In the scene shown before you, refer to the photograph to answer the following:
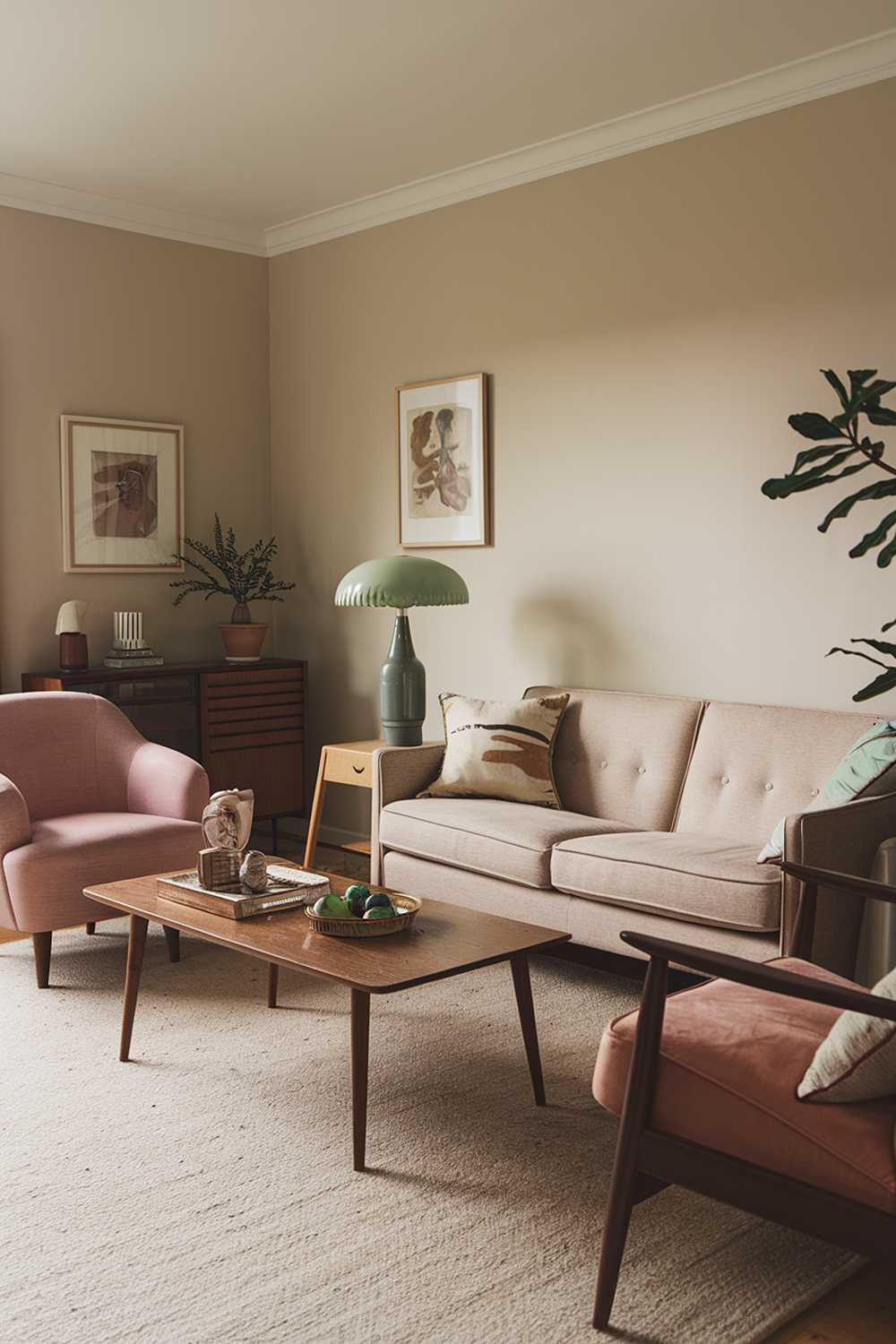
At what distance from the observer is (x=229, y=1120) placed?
287cm

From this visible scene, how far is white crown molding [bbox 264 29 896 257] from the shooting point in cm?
382

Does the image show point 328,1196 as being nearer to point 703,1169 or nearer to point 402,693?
point 703,1169

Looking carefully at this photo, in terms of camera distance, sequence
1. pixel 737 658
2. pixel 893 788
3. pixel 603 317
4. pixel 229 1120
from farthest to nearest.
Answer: pixel 603 317 < pixel 737 658 < pixel 893 788 < pixel 229 1120

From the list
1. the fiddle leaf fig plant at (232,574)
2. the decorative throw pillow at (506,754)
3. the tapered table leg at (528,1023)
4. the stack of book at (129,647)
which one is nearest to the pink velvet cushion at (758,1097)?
the tapered table leg at (528,1023)

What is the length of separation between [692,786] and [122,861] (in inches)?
70.9

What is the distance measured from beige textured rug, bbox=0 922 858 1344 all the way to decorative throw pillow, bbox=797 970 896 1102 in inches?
18.3

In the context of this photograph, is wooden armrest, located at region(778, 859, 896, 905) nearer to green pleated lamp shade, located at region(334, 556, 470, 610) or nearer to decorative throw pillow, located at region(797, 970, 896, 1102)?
decorative throw pillow, located at region(797, 970, 896, 1102)

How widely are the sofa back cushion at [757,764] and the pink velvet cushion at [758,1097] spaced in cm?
146

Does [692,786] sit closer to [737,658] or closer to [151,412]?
[737,658]

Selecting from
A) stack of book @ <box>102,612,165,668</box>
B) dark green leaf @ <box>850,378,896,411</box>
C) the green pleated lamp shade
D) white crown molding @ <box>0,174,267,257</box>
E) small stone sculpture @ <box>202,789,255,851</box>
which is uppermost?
white crown molding @ <box>0,174,267,257</box>

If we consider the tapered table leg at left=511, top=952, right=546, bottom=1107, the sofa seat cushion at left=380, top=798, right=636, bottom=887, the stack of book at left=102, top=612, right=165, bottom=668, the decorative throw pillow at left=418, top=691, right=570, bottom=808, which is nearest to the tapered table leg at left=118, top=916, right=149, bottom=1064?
the tapered table leg at left=511, top=952, right=546, bottom=1107

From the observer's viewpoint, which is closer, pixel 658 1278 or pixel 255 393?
pixel 658 1278

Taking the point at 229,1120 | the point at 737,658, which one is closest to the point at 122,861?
the point at 229,1120

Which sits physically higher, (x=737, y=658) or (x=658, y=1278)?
→ (x=737, y=658)
